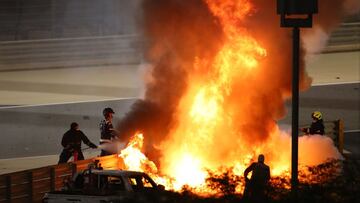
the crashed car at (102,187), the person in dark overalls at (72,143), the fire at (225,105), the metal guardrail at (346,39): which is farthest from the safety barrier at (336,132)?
the metal guardrail at (346,39)

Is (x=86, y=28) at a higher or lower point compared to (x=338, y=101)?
higher

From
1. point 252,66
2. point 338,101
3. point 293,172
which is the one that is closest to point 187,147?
point 252,66

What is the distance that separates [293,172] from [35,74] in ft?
67.5

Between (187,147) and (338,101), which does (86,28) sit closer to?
(338,101)

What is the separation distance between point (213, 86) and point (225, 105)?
0.42 m

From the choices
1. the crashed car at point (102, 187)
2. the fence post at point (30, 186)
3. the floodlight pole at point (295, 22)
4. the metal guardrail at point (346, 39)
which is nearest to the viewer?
the floodlight pole at point (295, 22)

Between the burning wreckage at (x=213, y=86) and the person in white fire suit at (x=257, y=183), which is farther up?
the burning wreckage at (x=213, y=86)

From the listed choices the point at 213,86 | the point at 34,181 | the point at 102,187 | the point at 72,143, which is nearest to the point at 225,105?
the point at 213,86

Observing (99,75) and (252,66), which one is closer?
(252,66)

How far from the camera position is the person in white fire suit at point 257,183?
40.7 feet

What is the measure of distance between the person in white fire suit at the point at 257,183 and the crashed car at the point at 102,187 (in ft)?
4.24

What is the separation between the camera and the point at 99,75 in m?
32.2

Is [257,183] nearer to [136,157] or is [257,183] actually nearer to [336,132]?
[136,157]

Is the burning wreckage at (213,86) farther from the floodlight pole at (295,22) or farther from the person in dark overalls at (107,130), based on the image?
the floodlight pole at (295,22)
